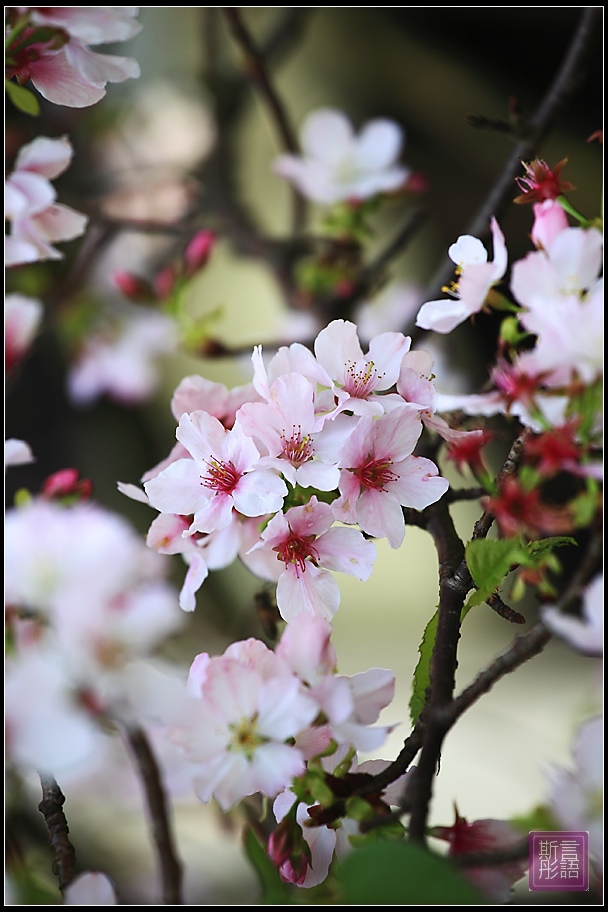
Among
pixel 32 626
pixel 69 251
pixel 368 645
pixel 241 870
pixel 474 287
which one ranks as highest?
pixel 474 287

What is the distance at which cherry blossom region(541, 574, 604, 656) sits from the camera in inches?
10.3

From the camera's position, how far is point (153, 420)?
127 centimetres

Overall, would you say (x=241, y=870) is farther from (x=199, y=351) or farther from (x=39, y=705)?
(x=39, y=705)

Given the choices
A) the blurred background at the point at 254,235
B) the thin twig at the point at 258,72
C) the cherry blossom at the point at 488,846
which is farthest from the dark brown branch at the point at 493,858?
the thin twig at the point at 258,72

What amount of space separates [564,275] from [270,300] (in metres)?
1.02

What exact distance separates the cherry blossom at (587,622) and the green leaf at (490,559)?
1.2 inches

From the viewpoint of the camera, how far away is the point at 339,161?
0.84 meters

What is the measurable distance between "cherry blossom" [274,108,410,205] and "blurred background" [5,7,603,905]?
8 centimetres

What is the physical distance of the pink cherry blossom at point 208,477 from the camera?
322mm

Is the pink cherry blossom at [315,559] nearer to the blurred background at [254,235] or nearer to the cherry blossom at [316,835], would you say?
the cherry blossom at [316,835]

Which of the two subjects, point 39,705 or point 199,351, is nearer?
point 39,705

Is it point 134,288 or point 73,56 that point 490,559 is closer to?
point 73,56

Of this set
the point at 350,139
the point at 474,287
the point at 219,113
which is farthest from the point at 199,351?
the point at 474,287

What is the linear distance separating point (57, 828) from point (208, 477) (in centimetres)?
16
